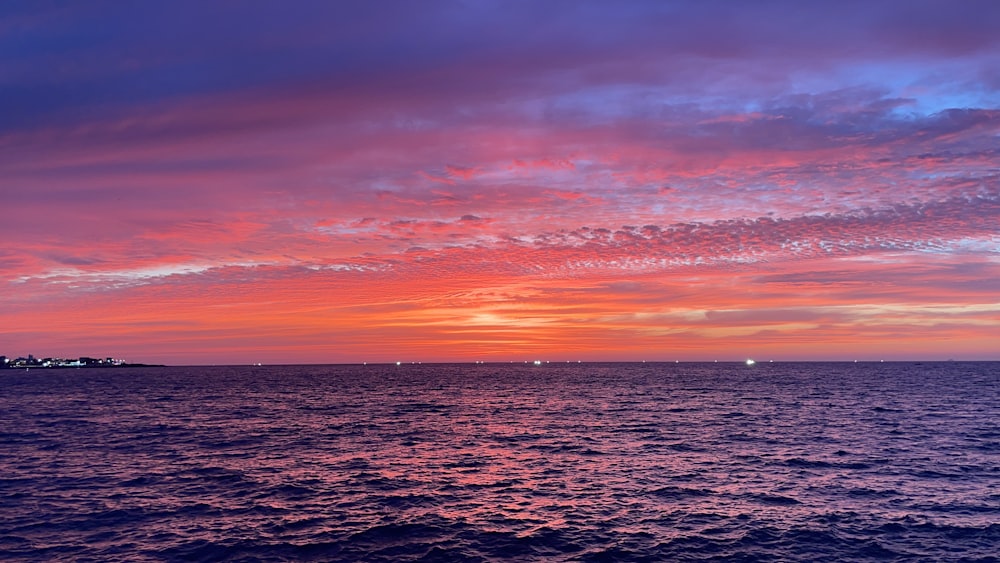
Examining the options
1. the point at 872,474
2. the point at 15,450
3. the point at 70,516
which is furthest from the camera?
the point at 15,450

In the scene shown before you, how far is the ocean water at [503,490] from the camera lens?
33.3 metres

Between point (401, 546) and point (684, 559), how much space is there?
14.0 meters

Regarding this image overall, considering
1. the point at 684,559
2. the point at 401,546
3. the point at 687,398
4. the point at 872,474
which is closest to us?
the point at 684,559

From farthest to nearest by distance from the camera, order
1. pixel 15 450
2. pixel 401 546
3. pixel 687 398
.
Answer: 1. pixel 687 398
2. pixel 15 450
3. pixel 401 546

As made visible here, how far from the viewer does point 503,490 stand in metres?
45.8

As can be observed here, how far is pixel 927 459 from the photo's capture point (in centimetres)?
5638

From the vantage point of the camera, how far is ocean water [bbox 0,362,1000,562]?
33.3 meters

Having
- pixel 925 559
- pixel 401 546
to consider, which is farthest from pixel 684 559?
pixel 401 546

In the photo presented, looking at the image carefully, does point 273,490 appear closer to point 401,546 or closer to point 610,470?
point 401,546

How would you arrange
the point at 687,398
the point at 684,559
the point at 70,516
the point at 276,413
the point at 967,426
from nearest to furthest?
the point at 684,559 → the point at 70,516 → the point at 967,426 → the point at 276,413 → the point at 687,398

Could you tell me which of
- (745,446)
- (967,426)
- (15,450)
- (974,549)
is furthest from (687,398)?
(15,450)

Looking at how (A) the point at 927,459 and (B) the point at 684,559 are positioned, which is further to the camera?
(A) the point at 927,459

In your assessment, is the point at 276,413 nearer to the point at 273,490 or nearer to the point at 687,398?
the point at 273,490

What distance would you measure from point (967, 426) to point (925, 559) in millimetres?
59188
